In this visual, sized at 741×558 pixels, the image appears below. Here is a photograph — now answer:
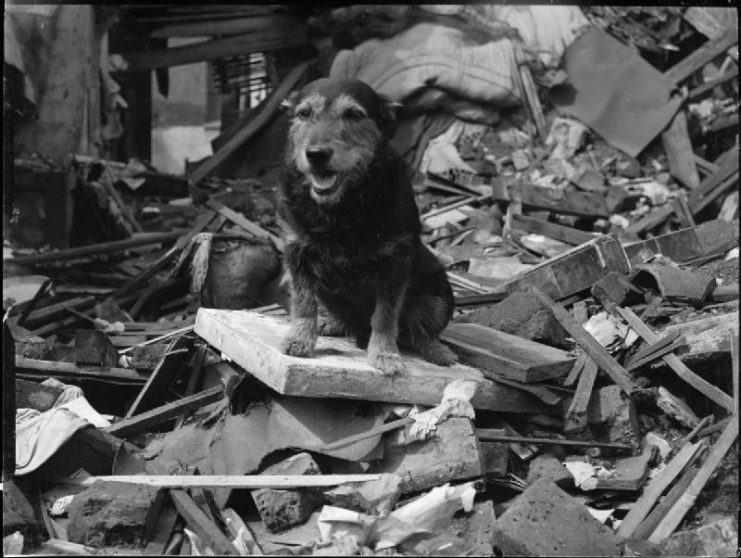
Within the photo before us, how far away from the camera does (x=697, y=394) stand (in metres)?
5.34


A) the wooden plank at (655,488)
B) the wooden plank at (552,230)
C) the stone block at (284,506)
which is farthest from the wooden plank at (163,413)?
the wooden plank at (552,230)

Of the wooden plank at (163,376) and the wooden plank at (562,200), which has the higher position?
the wooden plank at (562,200)

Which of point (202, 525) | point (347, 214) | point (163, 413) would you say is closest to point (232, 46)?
point (163, 413)

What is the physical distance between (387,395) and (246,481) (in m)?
0.94

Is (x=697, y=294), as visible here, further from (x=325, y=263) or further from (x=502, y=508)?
(x=325, y=263)

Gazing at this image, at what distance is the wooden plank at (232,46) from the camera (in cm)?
1414

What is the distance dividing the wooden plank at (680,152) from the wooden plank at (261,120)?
6344mm

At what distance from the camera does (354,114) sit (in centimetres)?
456

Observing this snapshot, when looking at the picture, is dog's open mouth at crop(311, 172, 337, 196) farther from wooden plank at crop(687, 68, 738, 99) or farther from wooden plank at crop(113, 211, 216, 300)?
wooden plank at crop(687, 68, 738, 99)

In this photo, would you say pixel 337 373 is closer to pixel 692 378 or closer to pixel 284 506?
pixel 284 506

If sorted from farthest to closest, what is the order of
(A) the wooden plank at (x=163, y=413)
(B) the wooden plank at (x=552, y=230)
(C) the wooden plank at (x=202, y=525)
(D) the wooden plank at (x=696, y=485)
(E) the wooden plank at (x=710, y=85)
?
(E) the wooden plank at (x=710, y=85), (B) the wooden plank at (x=552, y=230), (A) the wooden plank at (x=163, y=413), (D) the wooden plank at (x=696, y=485), (C) the wooden plank at (x=202, y=525)

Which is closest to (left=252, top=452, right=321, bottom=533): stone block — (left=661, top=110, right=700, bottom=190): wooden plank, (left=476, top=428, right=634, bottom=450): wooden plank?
(left=476, top=428, right=634, bottom=450): wooden plank

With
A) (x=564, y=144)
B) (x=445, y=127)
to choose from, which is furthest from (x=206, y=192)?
(x=564, y=144)

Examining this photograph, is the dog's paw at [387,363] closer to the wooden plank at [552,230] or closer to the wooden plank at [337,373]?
the wooden plank at [337,373]
